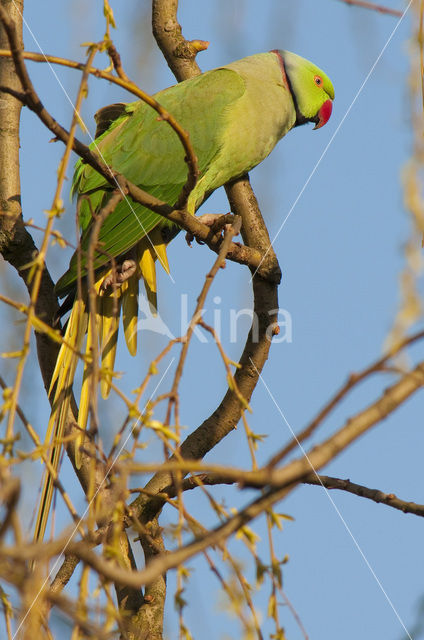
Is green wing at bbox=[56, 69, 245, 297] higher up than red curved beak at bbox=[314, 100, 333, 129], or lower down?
lower down

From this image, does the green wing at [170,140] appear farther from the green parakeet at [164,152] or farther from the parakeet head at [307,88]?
the parakeet head at [307,88]

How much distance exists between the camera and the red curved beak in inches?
129

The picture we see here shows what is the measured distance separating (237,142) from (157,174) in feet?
1.08

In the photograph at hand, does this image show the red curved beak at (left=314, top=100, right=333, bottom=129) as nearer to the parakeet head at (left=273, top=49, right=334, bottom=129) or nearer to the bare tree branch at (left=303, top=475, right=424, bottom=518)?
the parakeet head at (left=273, top=49, right=334, bottom=129)

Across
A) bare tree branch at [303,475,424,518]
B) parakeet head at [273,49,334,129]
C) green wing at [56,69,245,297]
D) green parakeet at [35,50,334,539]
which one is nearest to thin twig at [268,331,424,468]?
bare tree branch at [303,475,424,518]

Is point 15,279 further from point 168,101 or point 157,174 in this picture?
point 168,101

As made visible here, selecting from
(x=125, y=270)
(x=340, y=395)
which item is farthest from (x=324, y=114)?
(x=340, y=395)

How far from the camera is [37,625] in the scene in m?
0.74

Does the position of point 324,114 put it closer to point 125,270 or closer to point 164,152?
point 164,152

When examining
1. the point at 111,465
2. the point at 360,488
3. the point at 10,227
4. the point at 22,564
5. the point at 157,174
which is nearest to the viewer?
the point at 22,564

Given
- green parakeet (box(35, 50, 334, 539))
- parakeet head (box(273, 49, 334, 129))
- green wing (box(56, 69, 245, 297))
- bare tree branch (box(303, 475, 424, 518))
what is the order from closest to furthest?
bare tree branch (box(303, 475, 424, 518)) < green parakeet (box(35, 50, 334, 539)) < green wing (box(56, 69, 245, 297)) < parakeet head (box(273, 49, 334, 129))

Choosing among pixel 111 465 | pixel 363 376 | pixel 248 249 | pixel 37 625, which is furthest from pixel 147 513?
pixel 363 376

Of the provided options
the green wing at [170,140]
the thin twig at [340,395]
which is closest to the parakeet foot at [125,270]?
the green wing at [170,140]

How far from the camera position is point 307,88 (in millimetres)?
3184
